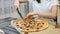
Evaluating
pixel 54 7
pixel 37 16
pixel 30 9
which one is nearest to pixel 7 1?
pixel 30 9

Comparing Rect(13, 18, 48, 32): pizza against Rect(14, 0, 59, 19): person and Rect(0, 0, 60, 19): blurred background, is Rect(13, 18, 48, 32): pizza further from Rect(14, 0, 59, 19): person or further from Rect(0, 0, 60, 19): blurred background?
Rect(0, 0, 60, 19): blurred background

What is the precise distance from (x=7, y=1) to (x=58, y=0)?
0.56m

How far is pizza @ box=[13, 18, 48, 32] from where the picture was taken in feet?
2.50

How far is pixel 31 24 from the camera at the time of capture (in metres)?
0.85

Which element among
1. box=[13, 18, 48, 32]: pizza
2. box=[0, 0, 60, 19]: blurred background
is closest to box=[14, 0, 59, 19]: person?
box=[13, 18, 48, 32]: pizza

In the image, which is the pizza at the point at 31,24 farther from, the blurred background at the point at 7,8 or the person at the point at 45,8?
the blurred background at the point at 7,8

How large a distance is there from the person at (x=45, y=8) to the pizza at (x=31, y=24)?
8cm

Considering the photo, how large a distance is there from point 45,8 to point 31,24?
192 millimetres

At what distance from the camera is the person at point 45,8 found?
90 cm

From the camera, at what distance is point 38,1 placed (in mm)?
948

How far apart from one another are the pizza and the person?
8cm

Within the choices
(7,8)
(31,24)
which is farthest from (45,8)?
(7,8)

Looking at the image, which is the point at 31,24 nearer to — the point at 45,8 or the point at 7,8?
the point at 45,8

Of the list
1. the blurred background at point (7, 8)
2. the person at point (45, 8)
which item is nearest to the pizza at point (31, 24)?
the person at point (45, 8)
